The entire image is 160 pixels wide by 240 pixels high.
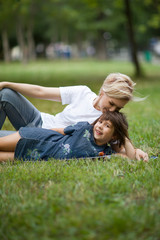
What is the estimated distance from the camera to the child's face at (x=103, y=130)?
3.27m

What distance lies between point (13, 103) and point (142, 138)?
1864 millimetres

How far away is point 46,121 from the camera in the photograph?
393 centimetres

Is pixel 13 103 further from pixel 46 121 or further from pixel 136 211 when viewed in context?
pixel 136 211

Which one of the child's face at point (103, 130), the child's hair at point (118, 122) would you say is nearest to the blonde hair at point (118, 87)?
the child's hair at point (118, 122)

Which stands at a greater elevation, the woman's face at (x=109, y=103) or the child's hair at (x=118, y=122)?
the woman's face at (x=109, y=103)

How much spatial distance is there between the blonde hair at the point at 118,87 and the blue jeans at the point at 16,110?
3.22 feet

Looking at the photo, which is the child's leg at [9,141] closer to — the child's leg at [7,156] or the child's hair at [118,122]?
the child's leg at [7,156]

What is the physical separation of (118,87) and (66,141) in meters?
0.78

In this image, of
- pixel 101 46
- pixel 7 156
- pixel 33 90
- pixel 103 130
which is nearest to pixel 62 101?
pixel 33 90

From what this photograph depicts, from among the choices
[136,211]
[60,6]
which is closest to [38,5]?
[60,6]

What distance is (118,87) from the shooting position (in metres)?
3.31

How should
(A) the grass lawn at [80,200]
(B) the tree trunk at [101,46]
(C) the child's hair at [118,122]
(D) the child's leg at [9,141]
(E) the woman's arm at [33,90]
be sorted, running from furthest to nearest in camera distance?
(B) the tree trunk at [101,46] < (E) the woman's arm at [33,90] < (D) the child's leg at [9,141] < (C) the child's hair at [118,122] < (A) the grass lawn at [80,200]

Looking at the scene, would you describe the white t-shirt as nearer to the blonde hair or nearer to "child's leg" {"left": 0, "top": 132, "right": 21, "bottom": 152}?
the blonde hair

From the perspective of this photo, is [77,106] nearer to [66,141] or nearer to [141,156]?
[66,141]
